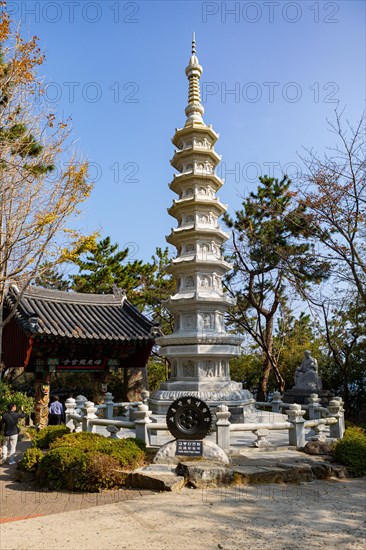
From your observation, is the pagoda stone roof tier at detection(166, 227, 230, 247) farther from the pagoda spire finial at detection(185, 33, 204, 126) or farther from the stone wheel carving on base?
the stone wheel carving on base

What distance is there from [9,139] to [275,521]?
11016 mm

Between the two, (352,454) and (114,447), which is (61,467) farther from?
(352,454)

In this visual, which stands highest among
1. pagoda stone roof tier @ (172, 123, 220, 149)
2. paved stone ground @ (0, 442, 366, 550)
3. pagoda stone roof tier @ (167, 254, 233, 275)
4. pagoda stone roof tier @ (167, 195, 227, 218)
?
pagoda stone roof tier @ (172, 123, 220, 149)

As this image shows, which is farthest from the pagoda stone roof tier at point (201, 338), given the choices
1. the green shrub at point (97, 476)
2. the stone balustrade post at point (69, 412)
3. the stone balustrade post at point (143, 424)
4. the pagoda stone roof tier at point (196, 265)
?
the green shrub at point (97, 476)

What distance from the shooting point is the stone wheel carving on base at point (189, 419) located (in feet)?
31.4

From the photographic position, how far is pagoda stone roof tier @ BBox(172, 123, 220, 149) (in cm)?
1702

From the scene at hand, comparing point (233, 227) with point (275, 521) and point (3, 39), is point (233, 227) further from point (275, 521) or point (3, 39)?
point (275, 521)

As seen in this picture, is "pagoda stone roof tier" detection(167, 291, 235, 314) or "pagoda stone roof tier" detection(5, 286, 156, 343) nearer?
"pagoda stone roof tier" detection(167, 291, 235, 314)

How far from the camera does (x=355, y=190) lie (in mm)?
16156

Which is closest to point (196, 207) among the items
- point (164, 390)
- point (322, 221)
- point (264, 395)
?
point (322, 221)

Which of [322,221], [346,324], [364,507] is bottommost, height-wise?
[364,507]

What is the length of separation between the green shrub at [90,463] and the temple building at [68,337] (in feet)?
24.3

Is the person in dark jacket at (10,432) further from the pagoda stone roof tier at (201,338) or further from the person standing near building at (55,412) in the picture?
the pagoda stone roof tier at (201,338)

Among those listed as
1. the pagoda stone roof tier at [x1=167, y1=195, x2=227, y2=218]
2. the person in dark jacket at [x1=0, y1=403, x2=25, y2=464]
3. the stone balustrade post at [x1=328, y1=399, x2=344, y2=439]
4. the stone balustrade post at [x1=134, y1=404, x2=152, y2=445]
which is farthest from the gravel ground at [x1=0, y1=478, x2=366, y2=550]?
the pagoda stone roof tier at [x1=167, y1=195, x2=227, y2=218]
